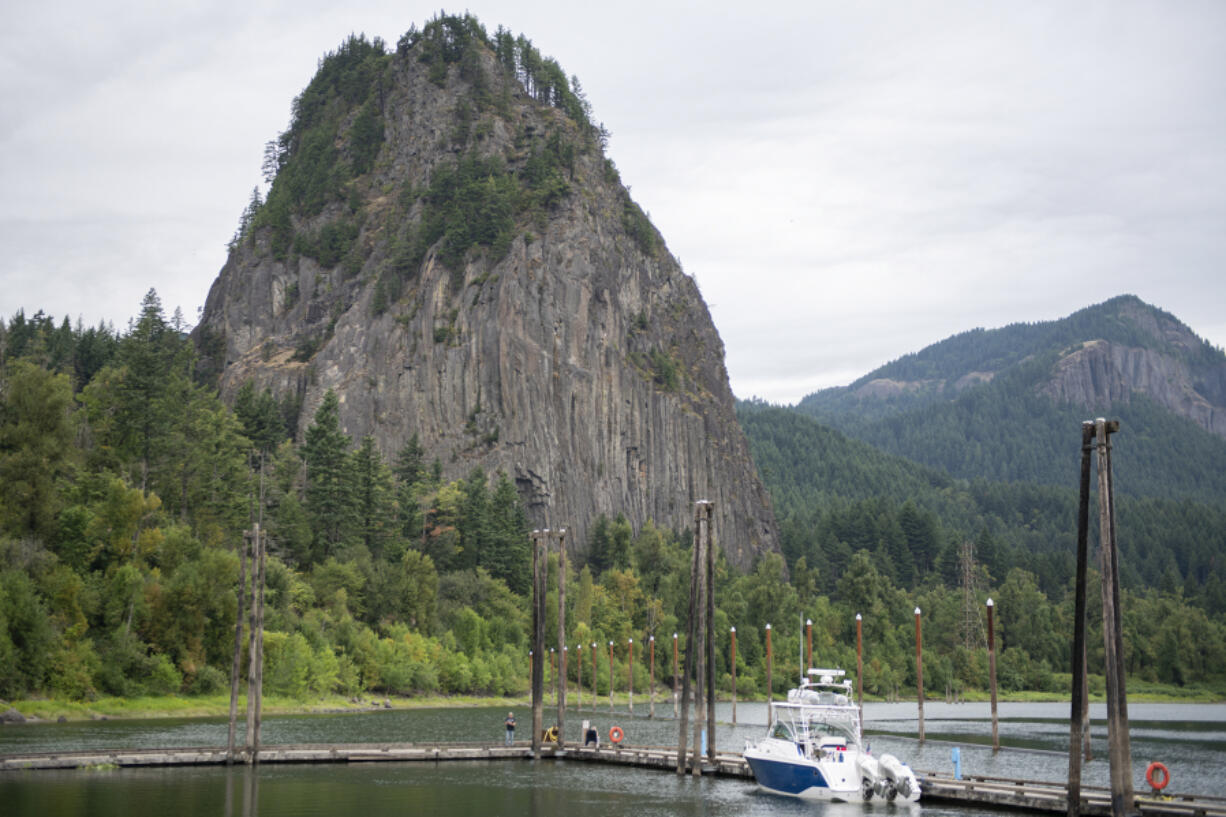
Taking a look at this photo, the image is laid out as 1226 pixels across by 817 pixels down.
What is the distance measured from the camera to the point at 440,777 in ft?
193

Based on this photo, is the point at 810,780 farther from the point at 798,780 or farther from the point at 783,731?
the point at 783,731

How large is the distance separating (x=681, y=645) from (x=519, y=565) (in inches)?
1090

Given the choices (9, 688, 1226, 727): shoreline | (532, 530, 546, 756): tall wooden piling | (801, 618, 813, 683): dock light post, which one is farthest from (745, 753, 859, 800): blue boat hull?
(9, 688, 1226, 727): shoreline

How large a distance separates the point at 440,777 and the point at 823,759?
1895 cm

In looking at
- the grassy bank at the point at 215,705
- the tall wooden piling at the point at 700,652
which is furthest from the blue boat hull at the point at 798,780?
the grassy bank at the point at 215,705

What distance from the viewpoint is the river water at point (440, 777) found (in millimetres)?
47812

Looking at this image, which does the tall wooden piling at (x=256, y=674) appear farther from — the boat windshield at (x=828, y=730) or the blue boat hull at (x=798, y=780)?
the boat windshield at (x=828, y=730)

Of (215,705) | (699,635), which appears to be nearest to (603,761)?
(699,635)

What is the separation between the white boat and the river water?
0.88 m

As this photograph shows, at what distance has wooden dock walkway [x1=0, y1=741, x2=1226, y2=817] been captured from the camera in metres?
45.2

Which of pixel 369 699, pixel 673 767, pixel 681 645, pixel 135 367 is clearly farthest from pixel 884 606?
pixel 673 767

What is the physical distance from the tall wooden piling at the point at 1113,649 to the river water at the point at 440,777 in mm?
9433

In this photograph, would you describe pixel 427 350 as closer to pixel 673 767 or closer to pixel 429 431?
pixel 429 431

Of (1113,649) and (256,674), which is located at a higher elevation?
(1113,649)
